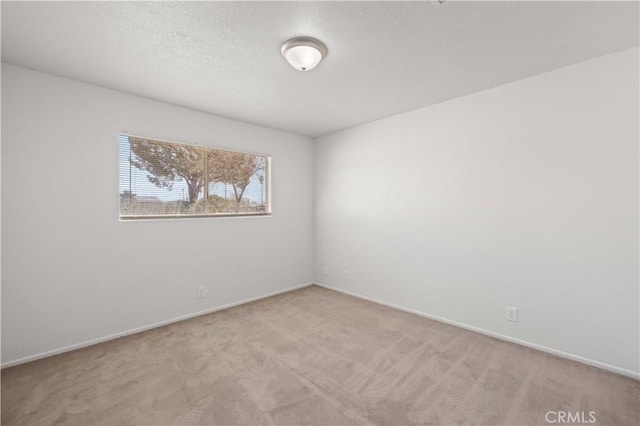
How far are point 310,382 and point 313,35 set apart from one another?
8.20ft

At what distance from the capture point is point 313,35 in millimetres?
1880

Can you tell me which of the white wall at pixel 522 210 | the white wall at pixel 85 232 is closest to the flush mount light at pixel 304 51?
the white wall at pixel 522 210

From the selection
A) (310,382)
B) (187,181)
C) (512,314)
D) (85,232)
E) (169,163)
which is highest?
(169,163)

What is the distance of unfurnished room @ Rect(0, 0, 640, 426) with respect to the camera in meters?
1.76

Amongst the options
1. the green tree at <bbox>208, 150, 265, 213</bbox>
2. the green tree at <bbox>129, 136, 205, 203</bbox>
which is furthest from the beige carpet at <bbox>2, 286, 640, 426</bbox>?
the green tree at <bbox>208, 150, 265, 213</bbox>

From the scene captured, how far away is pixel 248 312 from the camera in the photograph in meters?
3.38

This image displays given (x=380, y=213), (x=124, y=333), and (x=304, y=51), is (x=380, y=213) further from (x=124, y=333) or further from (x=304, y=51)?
(x=124, y=333)

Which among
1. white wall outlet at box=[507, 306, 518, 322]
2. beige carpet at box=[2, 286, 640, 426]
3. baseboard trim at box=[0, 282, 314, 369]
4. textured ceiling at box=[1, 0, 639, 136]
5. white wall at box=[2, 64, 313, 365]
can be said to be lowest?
beige carpet at box=[2, 286, 640, 426]

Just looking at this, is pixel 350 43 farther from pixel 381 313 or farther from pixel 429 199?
pixel 381 313

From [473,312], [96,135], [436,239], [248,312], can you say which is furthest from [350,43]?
[248,312]

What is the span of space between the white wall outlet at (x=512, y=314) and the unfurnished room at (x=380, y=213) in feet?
0.11

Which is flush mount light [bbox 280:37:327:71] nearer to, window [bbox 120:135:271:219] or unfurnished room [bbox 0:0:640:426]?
unfurnished room [bbox 0:0:640:426]

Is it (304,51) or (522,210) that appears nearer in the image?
(304,51)

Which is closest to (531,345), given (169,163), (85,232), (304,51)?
(304,51)
